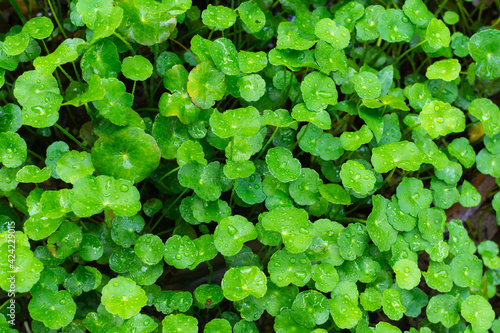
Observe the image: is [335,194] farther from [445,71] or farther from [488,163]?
[488,163]

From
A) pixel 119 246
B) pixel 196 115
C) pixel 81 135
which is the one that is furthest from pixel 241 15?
pixel 119 246

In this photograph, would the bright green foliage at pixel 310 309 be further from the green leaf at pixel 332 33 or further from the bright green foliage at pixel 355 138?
the green leaf at pixel 332 33

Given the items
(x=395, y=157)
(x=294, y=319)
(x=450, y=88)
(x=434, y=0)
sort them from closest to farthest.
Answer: (x=294, y=319) → (x=395, y=157) → (x=450, y=88) → (x=434, y=0)

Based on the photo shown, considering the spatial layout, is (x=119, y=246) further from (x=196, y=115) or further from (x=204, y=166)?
(x=196, y=115)

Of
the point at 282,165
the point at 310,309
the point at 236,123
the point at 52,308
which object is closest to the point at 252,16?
the point at 236,123

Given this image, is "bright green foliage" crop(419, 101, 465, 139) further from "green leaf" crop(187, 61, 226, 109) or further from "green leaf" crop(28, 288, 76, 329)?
"green leaf" crop(28, 288, 76, 329)

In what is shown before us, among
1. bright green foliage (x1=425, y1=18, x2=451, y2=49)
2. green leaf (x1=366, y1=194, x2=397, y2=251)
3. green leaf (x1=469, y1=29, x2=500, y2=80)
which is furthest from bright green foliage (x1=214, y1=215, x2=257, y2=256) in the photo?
green leaf (x1=469, y1=29, x2=500, y2=80)
